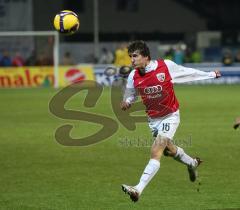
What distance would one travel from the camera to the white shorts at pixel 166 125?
1028cm

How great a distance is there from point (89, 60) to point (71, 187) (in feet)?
101

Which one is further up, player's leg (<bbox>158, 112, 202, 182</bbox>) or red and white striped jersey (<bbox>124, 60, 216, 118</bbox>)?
red and white striped jersey (<bbox>124, 60, 216, 118</bbox>)

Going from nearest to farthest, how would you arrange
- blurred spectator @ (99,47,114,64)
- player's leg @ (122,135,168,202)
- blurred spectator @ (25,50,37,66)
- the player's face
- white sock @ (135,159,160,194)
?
player's leg @ (122,135,168,202) < white sock @ (135,159,160,194) < the player's face < blurred spectator @ (25,50,37,66) < blurred spectator @ (99,47,114,64)

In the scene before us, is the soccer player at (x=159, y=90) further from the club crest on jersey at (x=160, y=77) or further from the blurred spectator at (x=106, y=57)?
the blurred spectator at (x=106, y=57)

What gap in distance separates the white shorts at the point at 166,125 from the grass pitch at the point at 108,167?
92cm

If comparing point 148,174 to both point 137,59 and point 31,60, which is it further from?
point 31,60

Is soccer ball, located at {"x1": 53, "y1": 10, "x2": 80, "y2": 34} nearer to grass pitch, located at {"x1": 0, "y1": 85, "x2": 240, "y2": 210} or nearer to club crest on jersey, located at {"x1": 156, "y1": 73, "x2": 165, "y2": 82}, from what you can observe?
grass pitch, located at {"x1": 0, "y1": 85, "x2": 240, "y2": 210}

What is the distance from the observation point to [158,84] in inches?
406

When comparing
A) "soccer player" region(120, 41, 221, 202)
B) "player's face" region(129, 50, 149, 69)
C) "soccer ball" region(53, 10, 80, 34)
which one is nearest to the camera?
"player's face" region(129, 50, 149, 69)

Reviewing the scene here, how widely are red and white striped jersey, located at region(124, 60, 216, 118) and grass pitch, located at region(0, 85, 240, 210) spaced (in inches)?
50.0

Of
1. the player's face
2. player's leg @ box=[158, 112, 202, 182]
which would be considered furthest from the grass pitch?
the player's face

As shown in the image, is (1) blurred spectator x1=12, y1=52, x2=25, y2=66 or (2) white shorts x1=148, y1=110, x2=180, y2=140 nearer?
(2) white shorts x1=148, y1=110, x2=180, y2=140

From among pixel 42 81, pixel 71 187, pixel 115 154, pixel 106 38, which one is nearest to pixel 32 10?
pixel 106 38

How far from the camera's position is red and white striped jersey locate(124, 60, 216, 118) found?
10.3 meters
